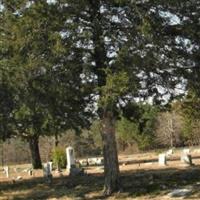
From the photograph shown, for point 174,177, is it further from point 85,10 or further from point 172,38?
point 85,10

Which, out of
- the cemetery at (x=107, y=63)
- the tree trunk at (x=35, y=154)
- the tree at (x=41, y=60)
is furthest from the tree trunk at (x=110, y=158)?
the tree trunk at (x=35, y=154)

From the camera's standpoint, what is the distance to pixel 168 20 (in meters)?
20.5

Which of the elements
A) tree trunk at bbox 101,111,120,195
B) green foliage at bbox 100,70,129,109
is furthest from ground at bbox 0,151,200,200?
green foliage at bbox 100,70,129,109

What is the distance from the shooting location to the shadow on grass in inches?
846

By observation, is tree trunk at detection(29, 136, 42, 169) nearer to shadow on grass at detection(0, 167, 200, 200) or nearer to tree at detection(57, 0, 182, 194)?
shadow on grass at detection(0, 167, 200, 200)

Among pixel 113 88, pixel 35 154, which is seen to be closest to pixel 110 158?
pixel 113 88

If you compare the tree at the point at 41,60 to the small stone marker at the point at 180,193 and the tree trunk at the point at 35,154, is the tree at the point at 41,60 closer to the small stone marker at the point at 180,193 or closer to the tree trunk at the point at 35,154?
the small stone marker at the point at 180,193

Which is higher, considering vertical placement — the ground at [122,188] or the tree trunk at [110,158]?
the tree trunk at [110,158]

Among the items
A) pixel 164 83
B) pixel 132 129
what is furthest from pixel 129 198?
pixel 132 129

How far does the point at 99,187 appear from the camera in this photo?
23859 millimetres

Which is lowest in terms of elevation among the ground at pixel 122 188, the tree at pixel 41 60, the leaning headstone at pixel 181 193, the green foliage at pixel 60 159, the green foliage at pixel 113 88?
the leaning headstone at pixel 181 193

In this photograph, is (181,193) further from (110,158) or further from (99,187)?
(99,187)

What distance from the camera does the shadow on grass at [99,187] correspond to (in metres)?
21.5

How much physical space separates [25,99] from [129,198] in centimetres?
596
